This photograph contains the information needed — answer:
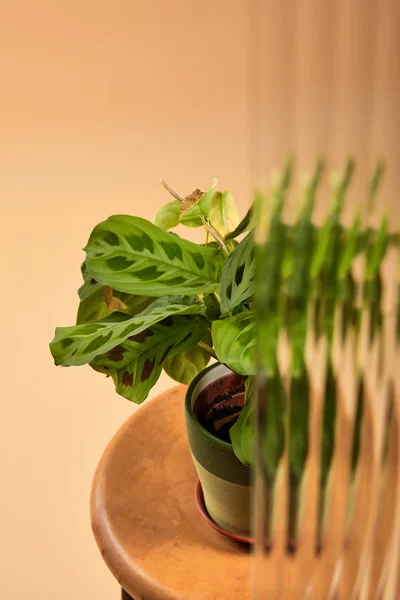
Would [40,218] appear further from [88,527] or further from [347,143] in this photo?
[347,143]

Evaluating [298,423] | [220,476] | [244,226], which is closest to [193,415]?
[220,476]

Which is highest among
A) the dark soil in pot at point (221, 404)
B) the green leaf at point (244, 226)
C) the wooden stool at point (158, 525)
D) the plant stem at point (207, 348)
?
the green leaf at point (244, 226)

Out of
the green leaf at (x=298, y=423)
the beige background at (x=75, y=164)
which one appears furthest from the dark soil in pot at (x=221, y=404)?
the beige background at (x=75, y=164)

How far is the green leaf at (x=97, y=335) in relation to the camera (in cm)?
54

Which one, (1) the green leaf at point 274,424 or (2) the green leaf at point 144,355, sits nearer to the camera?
(1) the green leaf at point 274,424

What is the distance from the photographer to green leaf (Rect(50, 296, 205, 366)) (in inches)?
21.4

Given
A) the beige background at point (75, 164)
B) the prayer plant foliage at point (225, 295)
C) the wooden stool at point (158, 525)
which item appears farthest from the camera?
the beige background at point (75, 164)

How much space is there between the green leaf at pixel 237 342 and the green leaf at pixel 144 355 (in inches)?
3.2

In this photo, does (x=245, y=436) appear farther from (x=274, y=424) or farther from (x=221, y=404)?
(x=274, y=424)

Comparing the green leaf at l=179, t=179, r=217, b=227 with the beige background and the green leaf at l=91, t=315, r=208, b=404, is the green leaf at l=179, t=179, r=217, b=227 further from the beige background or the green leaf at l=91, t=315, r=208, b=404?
the beige background

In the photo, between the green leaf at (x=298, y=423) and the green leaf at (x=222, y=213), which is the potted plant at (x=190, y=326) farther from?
the green leaf at (x=298, y=423)

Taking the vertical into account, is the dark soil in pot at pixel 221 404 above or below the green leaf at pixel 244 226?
below

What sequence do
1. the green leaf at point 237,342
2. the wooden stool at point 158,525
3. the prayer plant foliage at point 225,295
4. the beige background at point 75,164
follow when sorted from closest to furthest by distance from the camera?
the prayer plant foliage at point 225,295 → the green leaf at point 237,342 → the wooden stool at point 158,525 → the beige background at point 75,164

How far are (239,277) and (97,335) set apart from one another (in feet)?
0.43
